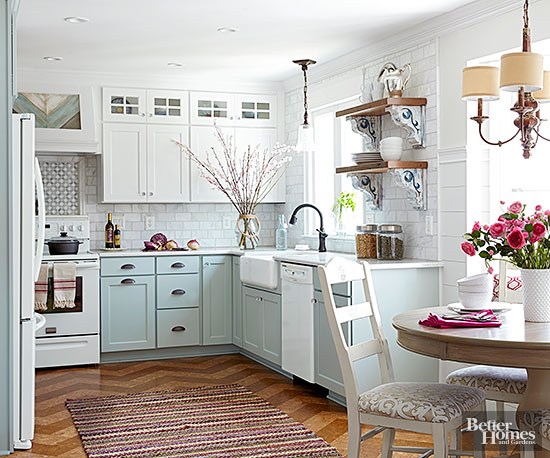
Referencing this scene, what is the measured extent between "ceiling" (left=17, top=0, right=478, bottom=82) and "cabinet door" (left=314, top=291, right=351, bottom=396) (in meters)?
1.74

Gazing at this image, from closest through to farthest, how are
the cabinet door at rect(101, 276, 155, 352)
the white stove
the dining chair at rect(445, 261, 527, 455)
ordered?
the dining chair at rect(445, 261, 527, 455) → the white stove → the cabinet door at rect(101, 276, 155, 352)

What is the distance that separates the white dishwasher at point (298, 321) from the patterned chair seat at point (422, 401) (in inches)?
70.0

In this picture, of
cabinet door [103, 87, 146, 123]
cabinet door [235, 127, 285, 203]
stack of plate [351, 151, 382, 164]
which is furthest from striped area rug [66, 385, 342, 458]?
cabinet door [103, 87, 146, 123]

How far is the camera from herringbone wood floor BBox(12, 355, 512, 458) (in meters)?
3.88

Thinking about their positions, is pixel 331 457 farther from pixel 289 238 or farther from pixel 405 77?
pixel 289 238

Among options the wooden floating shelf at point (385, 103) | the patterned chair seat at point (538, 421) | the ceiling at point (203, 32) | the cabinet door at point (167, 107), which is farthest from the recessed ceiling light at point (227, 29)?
the patterned chair seat at point (538, 421)

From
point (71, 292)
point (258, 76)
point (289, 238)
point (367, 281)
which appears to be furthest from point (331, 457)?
point (258, 76)

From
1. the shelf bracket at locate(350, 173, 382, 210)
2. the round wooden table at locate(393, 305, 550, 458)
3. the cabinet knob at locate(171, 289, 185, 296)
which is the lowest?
the cabinet knob at locate(171, 289, 185, 296)

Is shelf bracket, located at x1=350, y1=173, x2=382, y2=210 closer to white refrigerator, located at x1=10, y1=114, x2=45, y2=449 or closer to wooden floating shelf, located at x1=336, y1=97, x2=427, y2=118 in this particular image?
wooden floating shelf, located at x1=336, y1=97, x2=427, y2=118

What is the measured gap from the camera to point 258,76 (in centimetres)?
641

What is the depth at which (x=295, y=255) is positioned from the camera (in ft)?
17.1

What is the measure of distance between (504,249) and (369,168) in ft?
6.75

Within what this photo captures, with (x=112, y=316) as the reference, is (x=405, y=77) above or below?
above

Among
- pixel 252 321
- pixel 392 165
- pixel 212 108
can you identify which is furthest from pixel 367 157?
pixel 212 108
